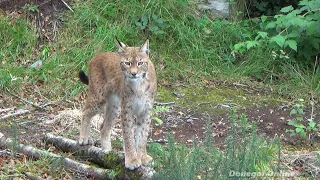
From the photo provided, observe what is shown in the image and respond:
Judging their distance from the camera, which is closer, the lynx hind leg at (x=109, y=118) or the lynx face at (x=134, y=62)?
the lynx face at (x=134, y=62)

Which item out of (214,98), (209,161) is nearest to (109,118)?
(209,161)

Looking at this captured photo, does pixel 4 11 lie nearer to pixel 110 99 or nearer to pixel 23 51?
pixel 23 51

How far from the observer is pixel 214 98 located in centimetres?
858

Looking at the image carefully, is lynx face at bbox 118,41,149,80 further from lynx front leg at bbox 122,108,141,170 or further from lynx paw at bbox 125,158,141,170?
lynx paw at bbox 125,158,141,170

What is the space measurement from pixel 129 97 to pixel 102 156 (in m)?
0.58

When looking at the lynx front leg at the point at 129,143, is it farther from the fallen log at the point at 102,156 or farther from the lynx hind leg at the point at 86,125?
the lynx hind leg at the point at 86,125

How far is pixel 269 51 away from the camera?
30.9 feet

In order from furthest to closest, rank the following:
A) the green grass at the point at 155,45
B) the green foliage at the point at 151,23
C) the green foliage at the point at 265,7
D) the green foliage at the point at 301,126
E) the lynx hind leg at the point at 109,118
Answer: the green foliage at the point at 265,7
the green foliage at the point at 151,23
the green grass at the point at 155,45
the green foliage at the point at 301,126
the lynx hind leg at the point at 109,118

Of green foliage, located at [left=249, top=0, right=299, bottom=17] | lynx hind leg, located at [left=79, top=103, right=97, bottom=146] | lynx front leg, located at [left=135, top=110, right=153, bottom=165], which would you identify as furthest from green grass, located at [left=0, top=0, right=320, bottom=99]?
lynx front leg, located at [left=135, top=110, right=153, bottom=165]

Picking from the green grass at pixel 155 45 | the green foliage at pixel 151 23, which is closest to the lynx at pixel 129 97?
the green grass at pixel 155 45

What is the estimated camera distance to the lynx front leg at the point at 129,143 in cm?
556

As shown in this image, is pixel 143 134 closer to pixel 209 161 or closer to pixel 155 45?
pixel 209 161

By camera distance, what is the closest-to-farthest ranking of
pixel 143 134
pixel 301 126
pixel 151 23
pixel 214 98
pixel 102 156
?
pixel 143 134 < pixel 102 156 < pixel 301 126 < pixel 214 98 < pixel 151 23

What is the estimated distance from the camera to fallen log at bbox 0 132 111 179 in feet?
18.7
